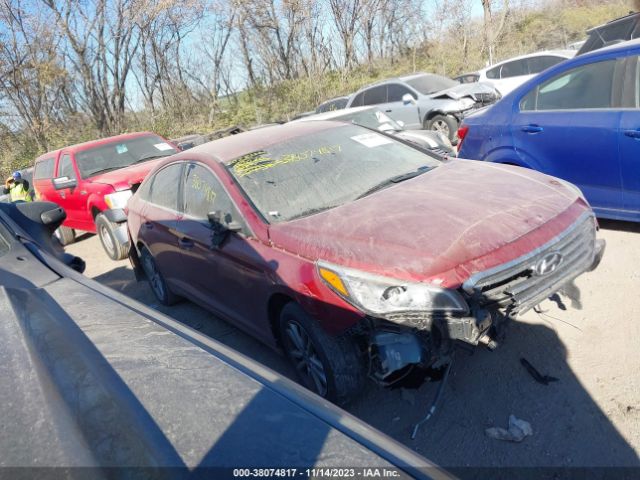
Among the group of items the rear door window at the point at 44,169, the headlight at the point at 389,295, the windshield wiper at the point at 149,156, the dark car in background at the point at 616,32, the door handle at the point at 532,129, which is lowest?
the headlight at the point at 389,295

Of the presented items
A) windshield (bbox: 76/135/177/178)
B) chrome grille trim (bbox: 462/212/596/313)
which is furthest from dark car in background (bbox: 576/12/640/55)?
windshield (bbox: 76/135/177/178)

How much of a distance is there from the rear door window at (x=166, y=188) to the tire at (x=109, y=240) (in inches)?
97.9

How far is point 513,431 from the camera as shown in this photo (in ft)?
7.98

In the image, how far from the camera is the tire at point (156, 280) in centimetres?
474

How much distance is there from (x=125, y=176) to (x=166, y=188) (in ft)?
9.60

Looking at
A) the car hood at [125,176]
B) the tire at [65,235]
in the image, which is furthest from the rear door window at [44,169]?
the car hood at [125,176]

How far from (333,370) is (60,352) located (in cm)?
144

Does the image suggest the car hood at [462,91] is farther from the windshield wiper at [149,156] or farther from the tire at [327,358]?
the tire at [327,358]

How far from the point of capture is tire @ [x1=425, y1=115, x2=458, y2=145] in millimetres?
10461

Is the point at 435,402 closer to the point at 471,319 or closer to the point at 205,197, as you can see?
the point at 471,319

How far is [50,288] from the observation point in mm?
2301

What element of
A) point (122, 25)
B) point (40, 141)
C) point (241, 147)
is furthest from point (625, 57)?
point (122, 25)

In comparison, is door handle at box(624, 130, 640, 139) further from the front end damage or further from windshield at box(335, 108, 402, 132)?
windshield at box(335, 108, 402, 132)

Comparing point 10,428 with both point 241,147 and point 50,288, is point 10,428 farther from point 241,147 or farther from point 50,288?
point 241,147
